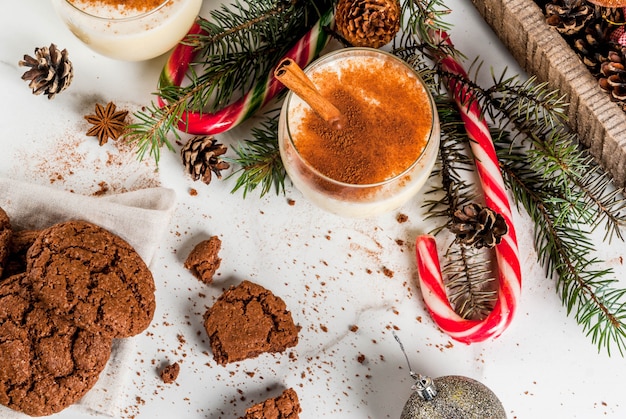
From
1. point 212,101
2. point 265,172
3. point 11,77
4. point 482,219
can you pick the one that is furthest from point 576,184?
point 11,77

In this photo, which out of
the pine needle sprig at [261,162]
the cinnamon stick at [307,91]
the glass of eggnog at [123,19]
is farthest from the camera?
the pine needle sprig at [261,162]

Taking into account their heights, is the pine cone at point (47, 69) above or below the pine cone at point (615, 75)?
below

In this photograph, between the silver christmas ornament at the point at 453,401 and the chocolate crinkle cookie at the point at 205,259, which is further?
the chocolate crinkle cookie at the point at 205,259

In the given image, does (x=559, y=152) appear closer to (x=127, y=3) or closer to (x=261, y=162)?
(x=261, y=162)

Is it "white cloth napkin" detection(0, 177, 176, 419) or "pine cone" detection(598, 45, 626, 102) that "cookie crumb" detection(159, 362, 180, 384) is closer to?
"white cloth napkin" detection(0, 177, 176, 419)

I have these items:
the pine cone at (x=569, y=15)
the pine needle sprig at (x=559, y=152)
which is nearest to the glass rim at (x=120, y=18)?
the pine needle sprig at (x=559, y=152)

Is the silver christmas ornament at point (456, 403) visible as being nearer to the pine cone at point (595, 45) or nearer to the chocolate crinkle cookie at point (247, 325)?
the chocolate crinkle cookie at point (247, 325)
